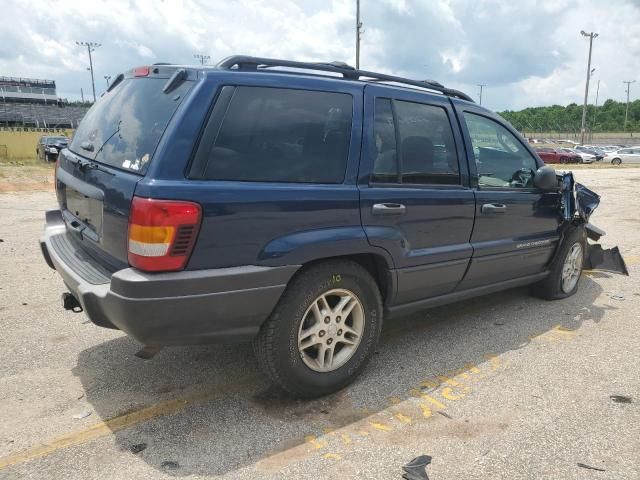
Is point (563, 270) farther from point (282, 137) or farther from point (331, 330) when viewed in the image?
point (282, 137)

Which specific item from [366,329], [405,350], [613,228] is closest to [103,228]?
[366,329]

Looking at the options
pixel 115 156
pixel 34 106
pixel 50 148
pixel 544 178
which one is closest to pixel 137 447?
pixel 115 156

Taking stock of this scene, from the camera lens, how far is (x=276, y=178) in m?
2.85

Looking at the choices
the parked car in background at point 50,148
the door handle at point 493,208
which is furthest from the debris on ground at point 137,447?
the parked car in background at point 50,148

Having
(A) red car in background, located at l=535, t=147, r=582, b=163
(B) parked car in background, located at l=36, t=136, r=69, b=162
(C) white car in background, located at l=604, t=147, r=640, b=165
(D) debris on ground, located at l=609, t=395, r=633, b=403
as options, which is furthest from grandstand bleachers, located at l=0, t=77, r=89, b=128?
(D) debris on ground, located at l=609, t=395, r=633, b=403

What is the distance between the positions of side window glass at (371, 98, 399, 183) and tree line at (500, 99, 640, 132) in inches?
3897

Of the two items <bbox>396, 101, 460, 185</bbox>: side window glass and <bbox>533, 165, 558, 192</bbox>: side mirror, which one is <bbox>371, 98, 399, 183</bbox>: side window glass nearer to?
<bbox>396, 101, 460, 185</bbox>: side window glass

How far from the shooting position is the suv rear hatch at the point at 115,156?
108 inches

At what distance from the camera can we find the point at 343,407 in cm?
313

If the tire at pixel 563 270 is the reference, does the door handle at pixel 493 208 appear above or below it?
above

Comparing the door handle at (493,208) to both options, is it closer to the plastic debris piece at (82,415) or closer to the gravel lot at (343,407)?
the gravel lot at (343,407)

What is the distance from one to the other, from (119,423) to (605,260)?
564 cm

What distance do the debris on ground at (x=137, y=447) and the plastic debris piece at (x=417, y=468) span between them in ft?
4.26

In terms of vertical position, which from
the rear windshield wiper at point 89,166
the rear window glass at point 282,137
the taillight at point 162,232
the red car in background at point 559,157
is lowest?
the taillight at point 162,232
